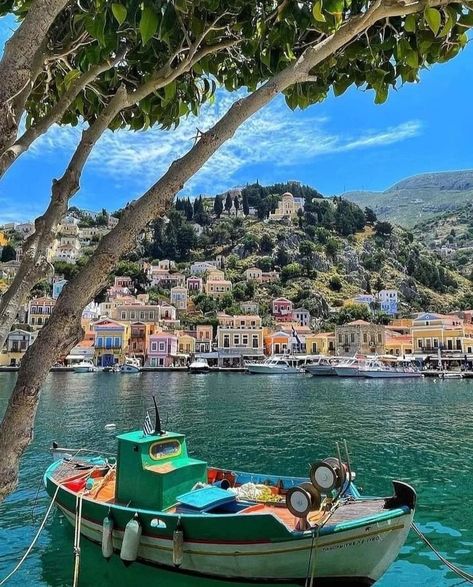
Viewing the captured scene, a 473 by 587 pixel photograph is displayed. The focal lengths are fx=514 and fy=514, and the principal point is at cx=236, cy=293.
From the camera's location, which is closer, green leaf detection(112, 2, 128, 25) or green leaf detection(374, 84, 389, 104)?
green leaf detection(112, 2, 128, 25)

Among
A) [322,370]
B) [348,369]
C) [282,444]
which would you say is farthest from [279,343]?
[282,444]

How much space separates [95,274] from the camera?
2713mm

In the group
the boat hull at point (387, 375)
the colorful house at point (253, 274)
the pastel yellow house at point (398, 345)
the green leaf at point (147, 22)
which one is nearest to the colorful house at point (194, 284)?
the colorful house at point (253, 274)

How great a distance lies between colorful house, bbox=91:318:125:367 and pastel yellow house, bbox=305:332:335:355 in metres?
33.0

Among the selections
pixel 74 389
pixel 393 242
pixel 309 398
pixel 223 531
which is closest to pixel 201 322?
pixel 74 389

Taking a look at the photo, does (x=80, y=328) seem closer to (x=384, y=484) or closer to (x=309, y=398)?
(x=384, y=484)

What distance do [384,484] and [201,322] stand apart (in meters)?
89.8

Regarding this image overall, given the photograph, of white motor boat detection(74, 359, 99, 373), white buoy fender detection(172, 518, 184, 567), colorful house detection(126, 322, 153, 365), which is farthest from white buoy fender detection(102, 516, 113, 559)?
colorful house detection(126, 322, 153, 365)

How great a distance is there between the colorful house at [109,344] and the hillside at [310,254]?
32.2 metres

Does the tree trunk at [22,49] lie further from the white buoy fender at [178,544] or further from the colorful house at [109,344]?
the colorful house at [109,344]

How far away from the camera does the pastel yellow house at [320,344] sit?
306 feet

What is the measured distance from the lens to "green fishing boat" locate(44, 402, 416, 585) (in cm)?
788

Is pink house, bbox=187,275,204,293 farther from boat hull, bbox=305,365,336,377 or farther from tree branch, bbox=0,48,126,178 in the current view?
tree branch, bbox=0,48,126,178

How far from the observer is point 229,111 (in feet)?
10.5
